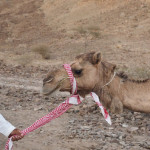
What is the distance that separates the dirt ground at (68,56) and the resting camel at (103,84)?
1.33 meters

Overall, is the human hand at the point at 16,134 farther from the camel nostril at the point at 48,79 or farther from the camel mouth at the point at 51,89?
the camel nostril at the point at 48,79

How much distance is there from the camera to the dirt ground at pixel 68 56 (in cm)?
563

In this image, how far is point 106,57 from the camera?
16578mm

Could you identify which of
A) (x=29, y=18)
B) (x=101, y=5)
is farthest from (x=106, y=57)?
(x=29, y=18)

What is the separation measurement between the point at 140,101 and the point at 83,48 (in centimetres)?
1523

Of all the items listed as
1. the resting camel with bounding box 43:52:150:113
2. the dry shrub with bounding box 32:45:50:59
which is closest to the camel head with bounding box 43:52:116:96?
the resting camel with bounding box 43:52:150:113

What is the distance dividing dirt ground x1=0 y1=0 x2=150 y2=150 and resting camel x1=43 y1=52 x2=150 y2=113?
1329 mm

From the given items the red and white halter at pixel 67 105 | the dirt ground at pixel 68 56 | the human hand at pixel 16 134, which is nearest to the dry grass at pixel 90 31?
the dirt ground at pixel 68 56

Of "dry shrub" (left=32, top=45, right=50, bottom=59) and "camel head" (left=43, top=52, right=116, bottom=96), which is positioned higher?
"camel head" (left=43, top=52, right=116, bottom=96)

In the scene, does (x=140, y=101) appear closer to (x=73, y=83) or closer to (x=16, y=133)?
(x=73, y=83)

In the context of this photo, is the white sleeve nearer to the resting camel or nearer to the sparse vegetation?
the resting camel

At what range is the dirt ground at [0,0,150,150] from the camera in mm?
5629

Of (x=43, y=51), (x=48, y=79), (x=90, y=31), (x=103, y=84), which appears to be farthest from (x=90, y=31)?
(x=48, y=79)

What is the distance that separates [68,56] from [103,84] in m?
13.7
